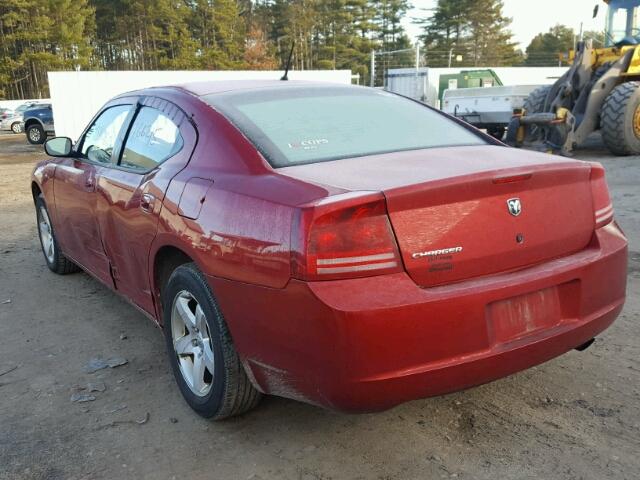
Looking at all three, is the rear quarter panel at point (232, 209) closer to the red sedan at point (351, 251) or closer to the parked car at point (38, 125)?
the red sedan at point (351, 251)

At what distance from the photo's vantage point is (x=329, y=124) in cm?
297

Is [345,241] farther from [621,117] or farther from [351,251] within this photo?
[621,117]

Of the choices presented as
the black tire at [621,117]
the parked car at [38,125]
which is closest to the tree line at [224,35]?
the parked car at [38,125]

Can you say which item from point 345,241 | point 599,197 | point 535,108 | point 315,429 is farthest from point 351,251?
point 535,108

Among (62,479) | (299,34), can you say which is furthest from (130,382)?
(299,34)

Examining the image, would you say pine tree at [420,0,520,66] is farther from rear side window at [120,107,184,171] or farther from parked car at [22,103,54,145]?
rear side window at [120,107,184,171]

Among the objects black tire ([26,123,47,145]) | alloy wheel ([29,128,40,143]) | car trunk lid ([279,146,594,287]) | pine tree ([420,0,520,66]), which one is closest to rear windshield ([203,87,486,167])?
car trunk lid ([279,146,594,287])

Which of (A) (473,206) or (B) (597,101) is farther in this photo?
(B) (597,101)

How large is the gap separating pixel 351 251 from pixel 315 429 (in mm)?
1042

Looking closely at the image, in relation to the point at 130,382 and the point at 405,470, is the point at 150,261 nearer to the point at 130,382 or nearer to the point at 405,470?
the point at 130,382

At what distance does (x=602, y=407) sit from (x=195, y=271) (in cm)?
194

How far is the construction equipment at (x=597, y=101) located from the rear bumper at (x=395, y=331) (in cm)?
907

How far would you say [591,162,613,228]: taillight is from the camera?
8.68 feet

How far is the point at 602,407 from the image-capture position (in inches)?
109
